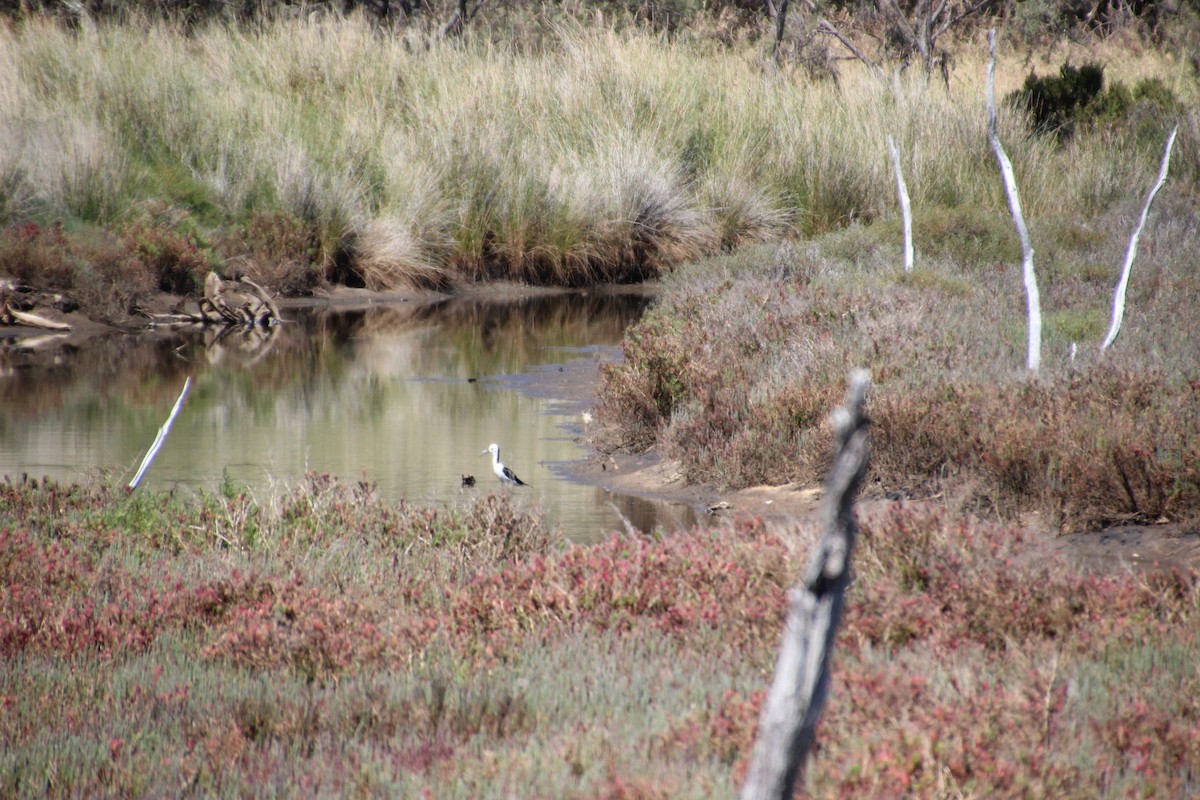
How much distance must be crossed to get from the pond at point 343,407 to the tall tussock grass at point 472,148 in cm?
213

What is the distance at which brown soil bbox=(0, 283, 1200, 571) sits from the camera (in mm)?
6215

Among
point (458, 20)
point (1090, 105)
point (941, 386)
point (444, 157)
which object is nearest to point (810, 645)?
point (941, 386)

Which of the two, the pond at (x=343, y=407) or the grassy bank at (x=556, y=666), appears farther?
Result: the pond at (x=343, y=407)

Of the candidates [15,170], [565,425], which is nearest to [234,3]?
[15,170]

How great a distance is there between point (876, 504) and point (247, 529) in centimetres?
328

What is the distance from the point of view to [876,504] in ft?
24.1

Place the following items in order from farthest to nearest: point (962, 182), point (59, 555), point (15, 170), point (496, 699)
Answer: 1. point (962, 182)
2. point (15, 170)
3. point (59, 555)
4. point (496, 699)

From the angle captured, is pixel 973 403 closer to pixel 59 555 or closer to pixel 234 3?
pixel 59 555

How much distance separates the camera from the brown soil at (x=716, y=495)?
20.4 feet

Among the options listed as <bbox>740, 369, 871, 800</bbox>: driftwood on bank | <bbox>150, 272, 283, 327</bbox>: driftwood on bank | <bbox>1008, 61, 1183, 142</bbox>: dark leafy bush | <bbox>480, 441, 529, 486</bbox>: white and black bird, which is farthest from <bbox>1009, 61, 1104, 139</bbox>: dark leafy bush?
<bbox>740, 369, 871, 800</bbox>: driftwood on bank

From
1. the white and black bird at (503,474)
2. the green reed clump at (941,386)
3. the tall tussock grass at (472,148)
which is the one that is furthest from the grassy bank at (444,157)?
the white and black bird at (503,474)

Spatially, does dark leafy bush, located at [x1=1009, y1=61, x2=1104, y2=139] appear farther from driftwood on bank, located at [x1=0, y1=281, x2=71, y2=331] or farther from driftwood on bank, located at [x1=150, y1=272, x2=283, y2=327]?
driftwood on bank, located at [x1=0, y1=281, x2=71, y2=331]

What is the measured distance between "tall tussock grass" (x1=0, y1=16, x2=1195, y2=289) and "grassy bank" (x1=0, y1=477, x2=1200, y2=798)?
12072 millimetres

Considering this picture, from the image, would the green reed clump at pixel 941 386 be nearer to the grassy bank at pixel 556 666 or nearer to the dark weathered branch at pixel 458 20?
the grassy bank at pixel 556 666
